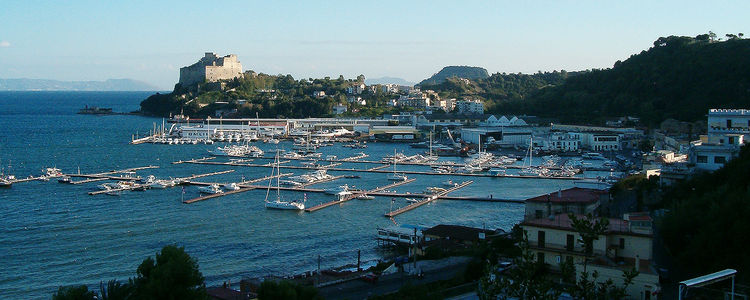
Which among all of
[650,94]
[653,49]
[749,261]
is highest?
[653,49]

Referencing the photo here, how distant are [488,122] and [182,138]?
48.6 ft

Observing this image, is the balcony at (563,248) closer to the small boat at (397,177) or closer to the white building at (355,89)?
the small boat at (397,177)

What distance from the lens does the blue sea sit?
402 inches

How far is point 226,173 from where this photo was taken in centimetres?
2091

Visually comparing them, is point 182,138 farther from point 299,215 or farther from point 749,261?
point 749,261

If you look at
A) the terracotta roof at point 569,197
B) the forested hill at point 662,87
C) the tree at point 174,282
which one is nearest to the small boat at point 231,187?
the terracotta roof at point 569,197

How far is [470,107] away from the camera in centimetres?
4356

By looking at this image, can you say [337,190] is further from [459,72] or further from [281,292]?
[459,72]

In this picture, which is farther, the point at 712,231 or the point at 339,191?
the point at 339,191

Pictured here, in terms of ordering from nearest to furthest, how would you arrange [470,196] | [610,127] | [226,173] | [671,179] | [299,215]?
[671,179] < [299,215] < [470,196] < [226,173] < [610,127]

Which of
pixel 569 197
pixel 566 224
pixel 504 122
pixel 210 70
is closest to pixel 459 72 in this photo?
pixel 210 70

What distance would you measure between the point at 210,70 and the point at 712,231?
53714 millimetres

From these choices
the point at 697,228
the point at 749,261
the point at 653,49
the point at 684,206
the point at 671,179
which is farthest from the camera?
the point at 653,49

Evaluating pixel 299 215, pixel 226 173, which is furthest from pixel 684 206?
pixel 226 173
